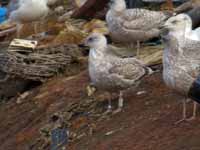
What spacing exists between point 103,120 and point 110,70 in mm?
686

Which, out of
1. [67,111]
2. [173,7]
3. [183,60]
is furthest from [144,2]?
[183,60]

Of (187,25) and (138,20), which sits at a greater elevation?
(187,25)

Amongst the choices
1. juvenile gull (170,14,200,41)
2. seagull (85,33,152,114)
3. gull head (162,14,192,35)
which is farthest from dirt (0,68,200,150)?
gull head (162,14,192,35)

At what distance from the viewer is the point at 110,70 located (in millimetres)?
10484

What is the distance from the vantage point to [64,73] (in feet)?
44.8

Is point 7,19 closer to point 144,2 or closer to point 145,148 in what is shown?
point 144,2

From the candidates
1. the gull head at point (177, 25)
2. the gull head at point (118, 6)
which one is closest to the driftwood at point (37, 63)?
the gull head at point (118, 6)

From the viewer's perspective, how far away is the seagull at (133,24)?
12734 mm

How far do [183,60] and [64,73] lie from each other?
470 centimetres

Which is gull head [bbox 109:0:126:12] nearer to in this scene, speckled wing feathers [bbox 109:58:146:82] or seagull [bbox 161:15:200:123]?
speckled wing feathers [bbox 109:58:146:82]

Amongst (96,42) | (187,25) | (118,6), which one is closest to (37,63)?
(118,6)

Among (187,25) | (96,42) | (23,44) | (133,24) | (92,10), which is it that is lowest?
(23,44)

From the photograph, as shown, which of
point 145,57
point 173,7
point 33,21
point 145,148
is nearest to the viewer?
point 145,148

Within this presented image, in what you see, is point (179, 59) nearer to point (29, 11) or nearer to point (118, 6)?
A: point (118, 6)
